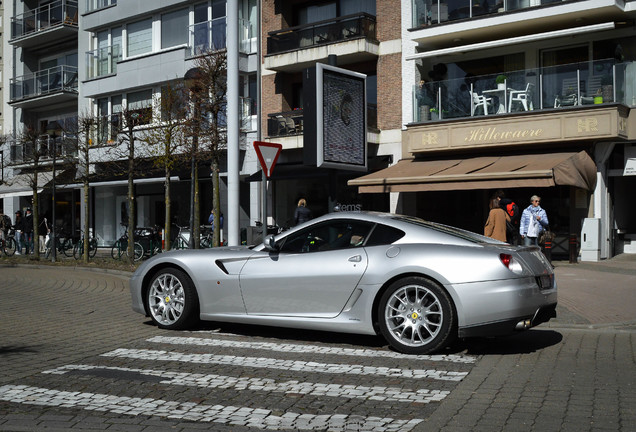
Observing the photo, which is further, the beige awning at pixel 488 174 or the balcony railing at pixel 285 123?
the balcony railing at pixel 285 123

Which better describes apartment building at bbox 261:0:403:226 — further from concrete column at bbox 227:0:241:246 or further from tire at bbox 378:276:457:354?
tire at bbox 378:276:457:354

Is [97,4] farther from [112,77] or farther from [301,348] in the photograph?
[301,348]

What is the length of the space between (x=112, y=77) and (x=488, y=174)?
19.5 m

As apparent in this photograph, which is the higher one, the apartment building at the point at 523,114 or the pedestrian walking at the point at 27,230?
the apartment building at the point at 523,114

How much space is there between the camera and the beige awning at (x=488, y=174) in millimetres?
18375

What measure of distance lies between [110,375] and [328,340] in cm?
264

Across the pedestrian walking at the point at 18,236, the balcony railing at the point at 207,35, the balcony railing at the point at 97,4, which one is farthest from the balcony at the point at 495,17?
the pedestrian walking at the point at 18,236

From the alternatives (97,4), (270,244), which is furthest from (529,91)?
(97,4)

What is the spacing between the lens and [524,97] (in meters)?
21.1

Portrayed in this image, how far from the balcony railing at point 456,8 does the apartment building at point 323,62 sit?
43.2 inches

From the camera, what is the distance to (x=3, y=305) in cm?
1103

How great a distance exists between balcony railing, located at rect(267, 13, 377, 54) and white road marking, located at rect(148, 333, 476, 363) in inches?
721

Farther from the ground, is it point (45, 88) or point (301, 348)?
point (45, 88)

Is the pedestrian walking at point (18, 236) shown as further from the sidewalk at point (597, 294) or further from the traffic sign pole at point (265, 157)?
the sidewalk at point (597, 294)
